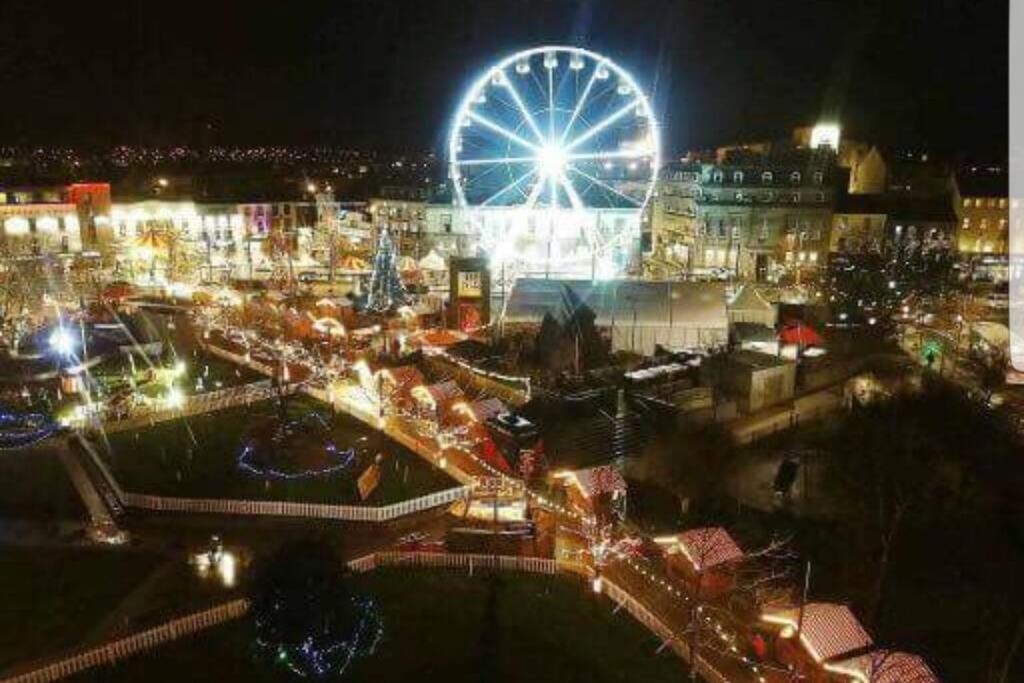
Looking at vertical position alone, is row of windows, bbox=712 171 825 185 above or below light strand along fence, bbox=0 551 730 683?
above

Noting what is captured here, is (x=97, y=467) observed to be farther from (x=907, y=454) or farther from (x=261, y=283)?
(x=261, y=283)

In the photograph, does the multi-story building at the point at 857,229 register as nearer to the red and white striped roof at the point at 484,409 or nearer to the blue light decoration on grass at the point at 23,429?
the red and white striped roof at the point at 484,409

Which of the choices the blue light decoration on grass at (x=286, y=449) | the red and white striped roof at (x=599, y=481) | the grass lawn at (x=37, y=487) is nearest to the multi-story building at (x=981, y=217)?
the red and white striped roof at (x=599, y=481)

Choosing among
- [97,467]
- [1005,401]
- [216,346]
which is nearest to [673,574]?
[97,467]

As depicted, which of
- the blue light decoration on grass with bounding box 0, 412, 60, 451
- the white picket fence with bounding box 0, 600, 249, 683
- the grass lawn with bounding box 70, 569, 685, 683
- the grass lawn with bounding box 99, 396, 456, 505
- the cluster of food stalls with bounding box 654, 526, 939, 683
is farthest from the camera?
the blue light decoration on grass with bounding box 0, 412, 60, 451

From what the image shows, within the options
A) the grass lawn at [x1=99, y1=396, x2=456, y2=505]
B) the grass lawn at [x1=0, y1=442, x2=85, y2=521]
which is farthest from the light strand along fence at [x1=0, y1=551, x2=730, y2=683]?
the grass lawn at [x1=0, y1=442, x2=85, y2=521]

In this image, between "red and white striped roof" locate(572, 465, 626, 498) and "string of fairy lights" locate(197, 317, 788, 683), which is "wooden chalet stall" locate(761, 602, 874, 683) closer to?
"string of fairy lights" locate(197, 317, 788, 683)
